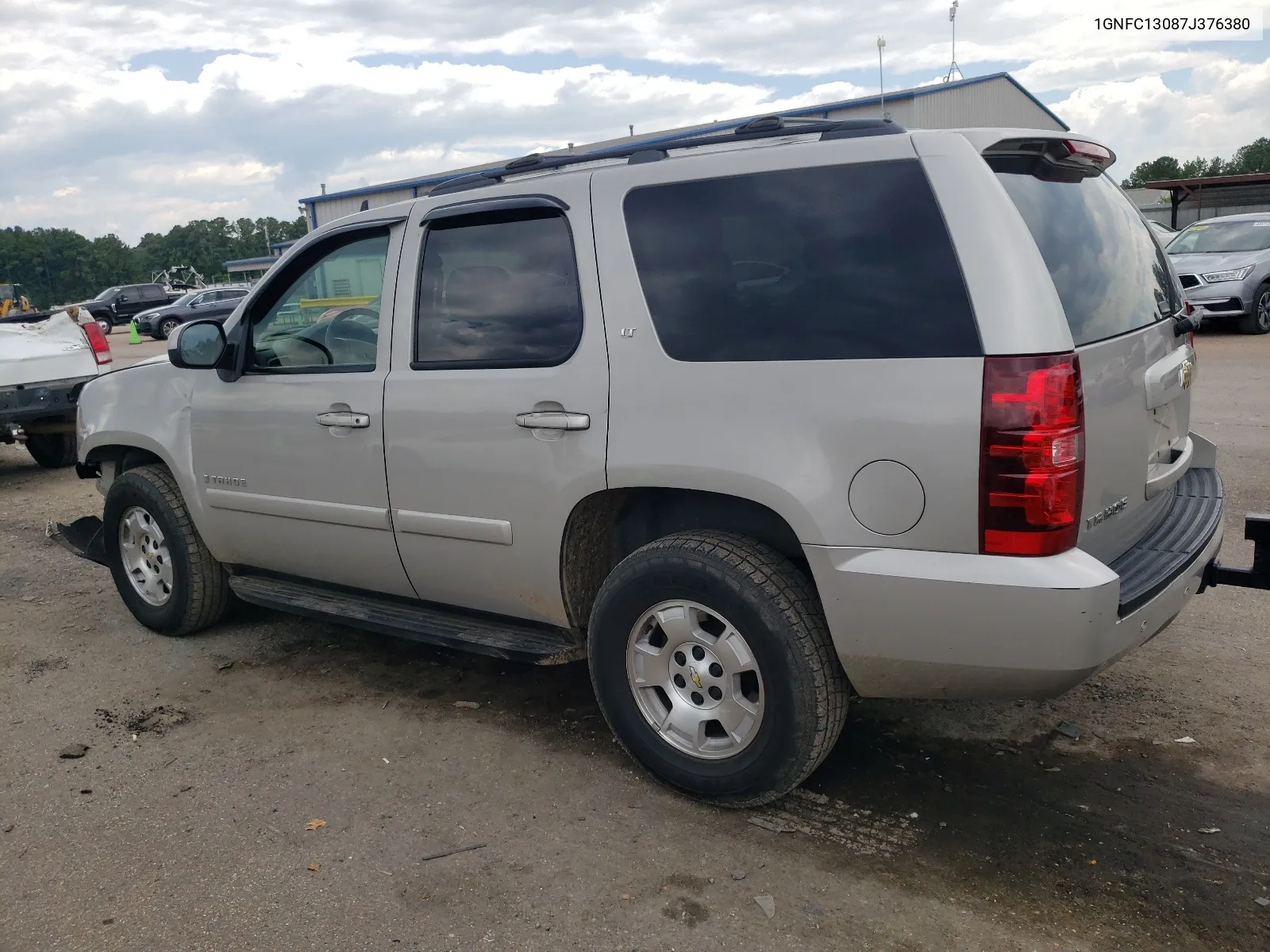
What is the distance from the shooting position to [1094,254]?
315 cm

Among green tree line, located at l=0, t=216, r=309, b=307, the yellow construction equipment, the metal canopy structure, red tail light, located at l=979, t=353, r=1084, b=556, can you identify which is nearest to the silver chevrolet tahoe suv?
red tail light, located at l=979, t=353, r=1084, b=556

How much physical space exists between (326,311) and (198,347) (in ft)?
1.96

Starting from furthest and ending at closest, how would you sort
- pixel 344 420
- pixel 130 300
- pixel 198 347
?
pixel 130 300 < pixel 198 347 < pixel 344 420

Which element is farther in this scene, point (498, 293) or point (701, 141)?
point (498, 293)

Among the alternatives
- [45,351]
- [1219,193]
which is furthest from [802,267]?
[1219,193]

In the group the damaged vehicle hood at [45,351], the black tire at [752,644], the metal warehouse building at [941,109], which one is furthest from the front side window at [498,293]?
the metal warehouse building at [941,109]

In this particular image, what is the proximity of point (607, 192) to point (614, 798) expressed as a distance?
197 cm

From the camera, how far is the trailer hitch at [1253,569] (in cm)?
313

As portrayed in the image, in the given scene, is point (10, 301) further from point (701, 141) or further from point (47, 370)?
point (701, 141)

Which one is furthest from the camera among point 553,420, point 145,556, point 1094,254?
point 145,556

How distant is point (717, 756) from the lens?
10.7ft

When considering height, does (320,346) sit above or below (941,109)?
below

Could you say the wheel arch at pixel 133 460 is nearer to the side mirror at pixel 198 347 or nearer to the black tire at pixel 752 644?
the side mirror at pixel 198 347

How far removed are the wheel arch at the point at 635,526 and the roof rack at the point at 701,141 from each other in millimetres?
1095
